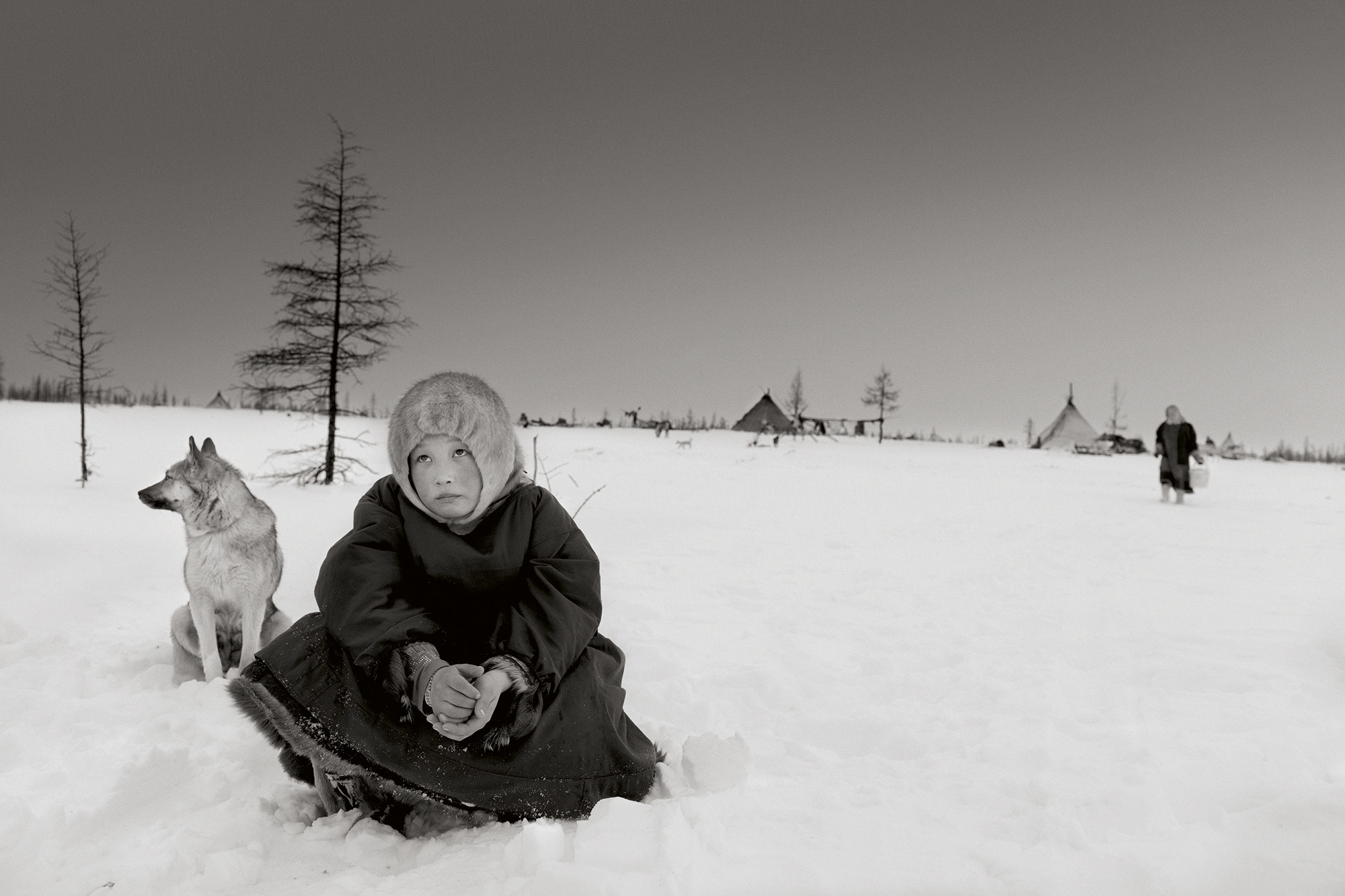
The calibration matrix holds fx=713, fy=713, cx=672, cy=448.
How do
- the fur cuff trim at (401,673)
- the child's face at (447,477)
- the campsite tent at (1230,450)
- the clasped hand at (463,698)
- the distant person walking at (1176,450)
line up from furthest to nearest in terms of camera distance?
the campsite tent at (1230,450) < the distant person walking at (1176,450) < the child's face at (447,477) < the fur cuff trim at (401,673) < the clasped hand at (463,698)

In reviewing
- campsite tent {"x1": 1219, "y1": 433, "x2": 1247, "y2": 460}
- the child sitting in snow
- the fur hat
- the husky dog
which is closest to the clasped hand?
the child sitting in snow

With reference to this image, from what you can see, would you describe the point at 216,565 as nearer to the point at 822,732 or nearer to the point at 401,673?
the point at 401,673

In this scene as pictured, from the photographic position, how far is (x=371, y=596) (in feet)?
7.38

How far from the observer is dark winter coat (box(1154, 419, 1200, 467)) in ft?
45.5

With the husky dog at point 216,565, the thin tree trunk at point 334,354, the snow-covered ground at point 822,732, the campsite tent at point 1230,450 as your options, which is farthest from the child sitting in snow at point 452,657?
the campsite tent at point 1230,450

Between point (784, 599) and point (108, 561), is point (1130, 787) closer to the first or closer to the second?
point (784, 599)

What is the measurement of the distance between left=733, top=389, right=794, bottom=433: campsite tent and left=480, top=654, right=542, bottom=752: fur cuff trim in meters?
45.2

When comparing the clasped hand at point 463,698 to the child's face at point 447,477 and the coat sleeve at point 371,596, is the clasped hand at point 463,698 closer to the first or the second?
the coat sleeve at point 371,596

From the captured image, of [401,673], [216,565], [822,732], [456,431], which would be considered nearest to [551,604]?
[401,673]

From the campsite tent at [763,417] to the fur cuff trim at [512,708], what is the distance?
45166 millimetres

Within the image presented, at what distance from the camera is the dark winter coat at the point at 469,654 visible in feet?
7.36

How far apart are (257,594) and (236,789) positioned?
1.46 meters

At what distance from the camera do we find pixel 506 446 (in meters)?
2.56

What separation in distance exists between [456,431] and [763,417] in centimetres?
4699
